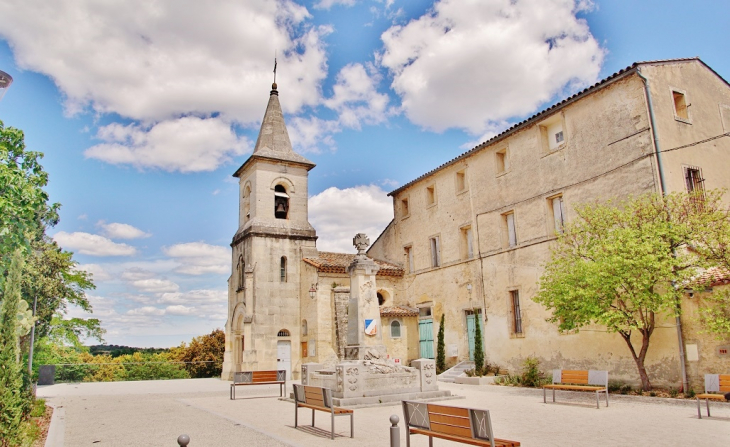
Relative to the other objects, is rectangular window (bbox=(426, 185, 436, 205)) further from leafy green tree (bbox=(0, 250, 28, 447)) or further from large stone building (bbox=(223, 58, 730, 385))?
leafy green tree (bbox=(0, 250, 28, 447))

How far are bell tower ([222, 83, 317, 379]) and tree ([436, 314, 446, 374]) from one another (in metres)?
7.21

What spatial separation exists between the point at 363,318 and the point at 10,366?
890cm

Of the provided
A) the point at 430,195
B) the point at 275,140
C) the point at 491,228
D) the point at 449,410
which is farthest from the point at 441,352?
the point at 449,410

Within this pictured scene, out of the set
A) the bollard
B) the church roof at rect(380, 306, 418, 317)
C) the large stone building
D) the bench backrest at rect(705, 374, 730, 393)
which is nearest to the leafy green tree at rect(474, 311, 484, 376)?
the large stone building

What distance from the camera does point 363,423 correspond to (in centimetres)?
1071

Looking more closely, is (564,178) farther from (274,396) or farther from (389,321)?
(274,396)

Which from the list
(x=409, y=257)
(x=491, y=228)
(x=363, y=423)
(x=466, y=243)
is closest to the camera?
(x=363, y=423)

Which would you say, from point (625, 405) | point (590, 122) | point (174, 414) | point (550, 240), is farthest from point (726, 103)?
point (174, 414)

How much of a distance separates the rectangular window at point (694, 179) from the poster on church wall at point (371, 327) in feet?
35.8

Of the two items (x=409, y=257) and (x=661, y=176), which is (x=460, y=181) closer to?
(x=409, y=257)

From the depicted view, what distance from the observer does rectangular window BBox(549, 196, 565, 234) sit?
1981cm

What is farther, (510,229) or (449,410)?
(510,229)

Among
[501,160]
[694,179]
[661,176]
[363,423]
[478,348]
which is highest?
[501,160]

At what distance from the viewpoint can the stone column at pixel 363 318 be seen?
1491 centimetres
